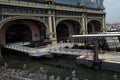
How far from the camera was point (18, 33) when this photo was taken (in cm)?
6309

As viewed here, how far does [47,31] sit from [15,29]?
10.0 meters

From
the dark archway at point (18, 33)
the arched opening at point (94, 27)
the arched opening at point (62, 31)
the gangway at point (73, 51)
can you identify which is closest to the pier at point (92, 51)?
the gangway at point (73, 51)

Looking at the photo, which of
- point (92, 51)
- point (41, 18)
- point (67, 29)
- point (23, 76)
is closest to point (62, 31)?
point (67, 29)

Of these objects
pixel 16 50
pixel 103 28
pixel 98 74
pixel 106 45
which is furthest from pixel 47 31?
pixel 103 28

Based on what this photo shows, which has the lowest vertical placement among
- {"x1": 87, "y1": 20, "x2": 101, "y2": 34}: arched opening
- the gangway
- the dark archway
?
the gangway

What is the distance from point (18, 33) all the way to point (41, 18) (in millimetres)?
9660

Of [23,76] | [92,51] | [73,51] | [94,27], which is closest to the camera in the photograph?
[23,76]

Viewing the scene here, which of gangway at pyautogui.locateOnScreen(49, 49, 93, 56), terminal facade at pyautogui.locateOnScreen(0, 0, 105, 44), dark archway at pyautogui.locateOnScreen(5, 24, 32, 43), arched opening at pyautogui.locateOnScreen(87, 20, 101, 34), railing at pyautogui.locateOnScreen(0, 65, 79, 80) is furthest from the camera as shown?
arched opening at pyautogui.locateOnScreen(87, 20, 101, 34)

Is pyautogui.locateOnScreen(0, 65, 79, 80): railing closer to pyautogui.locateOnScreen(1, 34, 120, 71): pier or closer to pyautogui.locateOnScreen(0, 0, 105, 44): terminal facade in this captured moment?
pyautogui.locateOnScreen(1, 34, 120, 71): pier

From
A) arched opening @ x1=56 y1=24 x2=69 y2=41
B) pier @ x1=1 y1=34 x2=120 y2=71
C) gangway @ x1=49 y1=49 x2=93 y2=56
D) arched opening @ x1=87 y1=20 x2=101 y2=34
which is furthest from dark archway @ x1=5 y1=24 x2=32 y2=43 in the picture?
arched opening @ x1=87 y1=20 x2=101 y2=34

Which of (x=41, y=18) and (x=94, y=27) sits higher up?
(x=41, y=18)

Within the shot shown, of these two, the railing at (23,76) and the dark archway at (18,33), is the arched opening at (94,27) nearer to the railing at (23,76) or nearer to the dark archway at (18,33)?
the dark archway at (18,33)

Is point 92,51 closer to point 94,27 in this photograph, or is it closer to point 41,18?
point 41,18

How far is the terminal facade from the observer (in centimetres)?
5169
